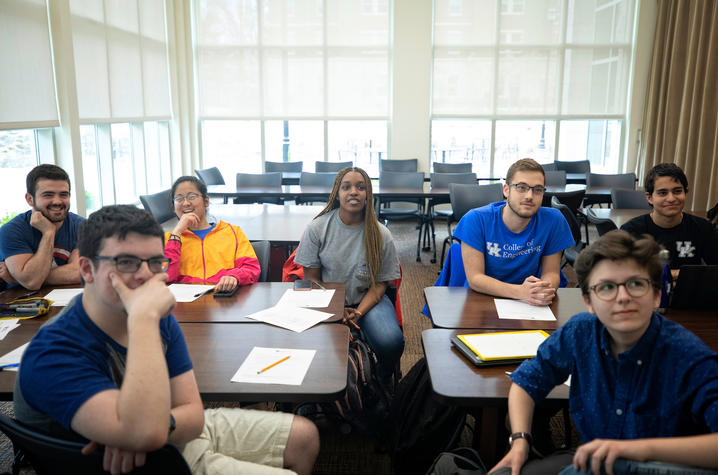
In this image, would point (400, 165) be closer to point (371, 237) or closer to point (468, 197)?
point (468, 197)

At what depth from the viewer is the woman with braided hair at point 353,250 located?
8.73 ft

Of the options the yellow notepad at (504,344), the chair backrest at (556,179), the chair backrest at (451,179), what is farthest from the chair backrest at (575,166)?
the yellow notepad at (504,344)

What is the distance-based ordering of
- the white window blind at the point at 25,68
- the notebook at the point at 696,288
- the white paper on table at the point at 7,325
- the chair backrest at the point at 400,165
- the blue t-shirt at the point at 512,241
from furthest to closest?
the chair backrest at the point at 400,165, the white window blind at the point at 25,68, the blue t-shirt at the point at 512,241, the notebook at the point at 696,288, the white paper on table at the point at 7,325

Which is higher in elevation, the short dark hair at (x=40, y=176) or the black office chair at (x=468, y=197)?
the short dark hair at (x=40, y=176)

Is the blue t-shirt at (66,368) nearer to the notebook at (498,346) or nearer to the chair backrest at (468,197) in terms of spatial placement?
the notebook at (498,346)

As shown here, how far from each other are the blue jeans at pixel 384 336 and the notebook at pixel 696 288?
117cm

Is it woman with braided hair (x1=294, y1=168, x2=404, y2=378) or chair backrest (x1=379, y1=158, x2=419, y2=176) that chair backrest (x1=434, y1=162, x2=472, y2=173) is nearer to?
chair backrest (x1=379, y1=158, x2=419, y2=176)

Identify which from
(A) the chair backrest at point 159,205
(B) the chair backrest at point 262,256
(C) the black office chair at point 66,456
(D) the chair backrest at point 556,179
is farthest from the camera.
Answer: (D) the chair backrest at point 556,179

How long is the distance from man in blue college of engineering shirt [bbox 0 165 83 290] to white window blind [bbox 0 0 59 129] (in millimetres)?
2037

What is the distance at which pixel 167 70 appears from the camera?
724cm

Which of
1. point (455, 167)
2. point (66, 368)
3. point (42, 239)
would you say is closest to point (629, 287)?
point (66, 368)

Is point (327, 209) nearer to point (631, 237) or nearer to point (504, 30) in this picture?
point (631, 237)

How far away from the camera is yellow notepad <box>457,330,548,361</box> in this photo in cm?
168

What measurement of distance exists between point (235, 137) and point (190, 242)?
5.89m
